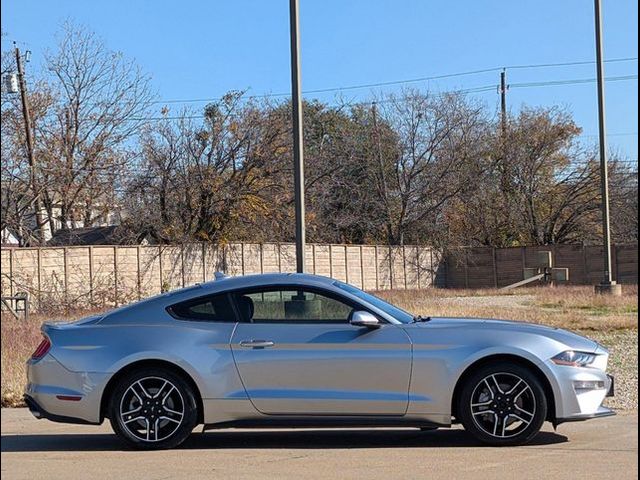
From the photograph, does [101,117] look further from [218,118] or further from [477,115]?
[477,115]

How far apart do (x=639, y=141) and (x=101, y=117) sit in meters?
34.9

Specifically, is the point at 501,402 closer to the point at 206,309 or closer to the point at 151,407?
the point at 206,309

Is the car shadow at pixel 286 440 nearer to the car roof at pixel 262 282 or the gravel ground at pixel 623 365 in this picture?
the car roof at pixel 262 282

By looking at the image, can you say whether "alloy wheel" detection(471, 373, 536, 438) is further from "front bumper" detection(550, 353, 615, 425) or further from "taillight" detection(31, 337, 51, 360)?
"taillight" detection(31, 337, 51, 360)

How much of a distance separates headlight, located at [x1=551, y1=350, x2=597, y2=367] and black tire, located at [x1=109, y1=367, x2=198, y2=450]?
298 centimetres

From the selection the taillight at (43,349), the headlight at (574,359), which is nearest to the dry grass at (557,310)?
the headlight at (574,359)

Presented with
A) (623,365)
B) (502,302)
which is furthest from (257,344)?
(502,302)

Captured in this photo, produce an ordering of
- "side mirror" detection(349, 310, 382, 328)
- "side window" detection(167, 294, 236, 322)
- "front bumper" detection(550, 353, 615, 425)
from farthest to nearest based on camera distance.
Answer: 1. "side window" detection(167, 294, 236, 322)
2. "side mirror" detection(349, 310, 382, 328)
3. "front bumper" detection(550, 353, 615, 425)

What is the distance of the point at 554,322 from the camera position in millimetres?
21453

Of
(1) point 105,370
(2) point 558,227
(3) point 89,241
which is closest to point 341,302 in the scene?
(1) point 105,370

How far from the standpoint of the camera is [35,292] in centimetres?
2872

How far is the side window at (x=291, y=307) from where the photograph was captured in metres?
8.34

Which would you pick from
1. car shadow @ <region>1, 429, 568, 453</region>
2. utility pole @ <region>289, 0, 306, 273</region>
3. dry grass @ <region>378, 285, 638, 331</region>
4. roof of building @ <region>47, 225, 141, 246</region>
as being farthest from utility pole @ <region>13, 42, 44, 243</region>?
car shadow @ <region>1, 429, 568, 453</region>

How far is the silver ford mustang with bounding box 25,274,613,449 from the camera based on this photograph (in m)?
8.03
